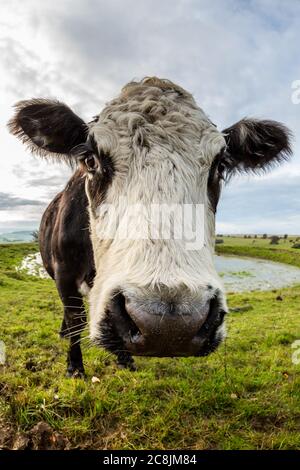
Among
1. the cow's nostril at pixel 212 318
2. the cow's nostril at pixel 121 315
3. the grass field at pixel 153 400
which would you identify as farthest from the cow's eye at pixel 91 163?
the grass field at pixel 153 400

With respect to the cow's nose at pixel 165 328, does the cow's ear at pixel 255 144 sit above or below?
above

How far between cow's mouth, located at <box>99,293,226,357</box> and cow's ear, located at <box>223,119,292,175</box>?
6.96ft

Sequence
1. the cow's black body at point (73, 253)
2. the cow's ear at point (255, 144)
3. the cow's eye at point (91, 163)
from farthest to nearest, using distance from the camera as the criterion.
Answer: the cow's black body at point (73, 253)
the cow's ear at point (255, 144)
the cow's eye at point (91, 163)

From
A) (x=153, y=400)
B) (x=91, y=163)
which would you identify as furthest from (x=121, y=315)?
Answer: (x=153, y=400)

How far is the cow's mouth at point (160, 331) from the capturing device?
2.16 metres

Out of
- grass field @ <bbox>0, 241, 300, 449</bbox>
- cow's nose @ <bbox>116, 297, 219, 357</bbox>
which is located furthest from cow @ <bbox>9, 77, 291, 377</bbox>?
grass field @ <bbox>0, 241, 300, 449</bbox>

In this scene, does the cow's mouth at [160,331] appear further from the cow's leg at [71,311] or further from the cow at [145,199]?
the cow's leg at [71,311]

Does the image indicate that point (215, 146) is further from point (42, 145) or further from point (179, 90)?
point (42, 145)

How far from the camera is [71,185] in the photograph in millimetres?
5117

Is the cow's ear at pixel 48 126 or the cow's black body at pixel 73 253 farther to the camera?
the cow's black body at pixel 73 253

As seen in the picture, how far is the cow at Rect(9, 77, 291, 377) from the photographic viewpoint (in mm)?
2248

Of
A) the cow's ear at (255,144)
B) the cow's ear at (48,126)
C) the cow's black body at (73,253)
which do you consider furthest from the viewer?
the cow's black body at (73,253)

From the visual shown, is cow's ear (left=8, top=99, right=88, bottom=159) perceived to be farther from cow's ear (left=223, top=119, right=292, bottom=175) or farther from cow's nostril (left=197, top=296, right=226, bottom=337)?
cow's nostril (left=197, top=296, right=226, bottom=337)

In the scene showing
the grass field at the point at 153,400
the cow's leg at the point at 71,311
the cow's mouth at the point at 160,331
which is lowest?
the grass field at the point at 153,400
